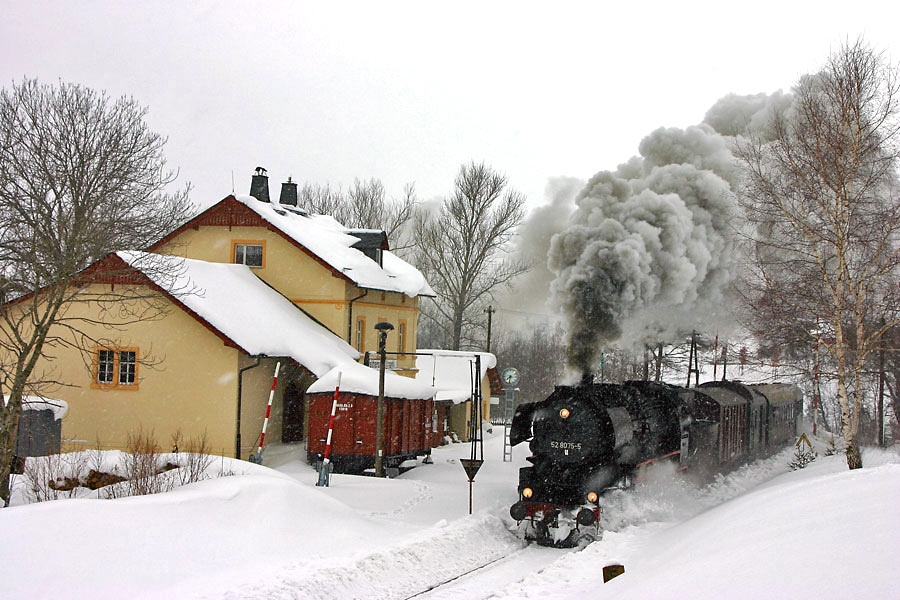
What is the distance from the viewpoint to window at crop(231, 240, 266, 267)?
82.1 feet

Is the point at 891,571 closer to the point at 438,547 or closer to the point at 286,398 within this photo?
the point at 438,547

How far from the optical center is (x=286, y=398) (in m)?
22.7

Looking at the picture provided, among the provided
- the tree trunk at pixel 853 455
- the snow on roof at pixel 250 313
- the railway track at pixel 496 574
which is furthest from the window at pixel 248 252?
the tree trunk at pixel 853 455

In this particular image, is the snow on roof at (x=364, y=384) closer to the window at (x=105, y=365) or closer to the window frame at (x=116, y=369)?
the window frame at (x=116, y=369)

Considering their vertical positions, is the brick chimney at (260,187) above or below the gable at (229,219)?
above

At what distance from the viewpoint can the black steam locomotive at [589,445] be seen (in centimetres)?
1306

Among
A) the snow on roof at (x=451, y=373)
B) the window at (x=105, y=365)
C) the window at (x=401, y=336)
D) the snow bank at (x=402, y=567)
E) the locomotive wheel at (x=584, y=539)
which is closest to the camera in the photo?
the snow bank at (x=402, y=567)

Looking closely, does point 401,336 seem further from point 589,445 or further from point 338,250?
point 589,445

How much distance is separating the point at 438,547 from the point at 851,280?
10510 mm

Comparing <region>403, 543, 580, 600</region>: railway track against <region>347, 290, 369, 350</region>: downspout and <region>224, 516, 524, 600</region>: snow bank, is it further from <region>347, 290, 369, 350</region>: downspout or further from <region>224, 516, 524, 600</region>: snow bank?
<region>347, 290, 369, 350</region>: downspout

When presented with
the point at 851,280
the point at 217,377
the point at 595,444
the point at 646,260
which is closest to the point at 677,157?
the point at 646,260

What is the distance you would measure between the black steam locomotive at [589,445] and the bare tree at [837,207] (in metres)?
2.95

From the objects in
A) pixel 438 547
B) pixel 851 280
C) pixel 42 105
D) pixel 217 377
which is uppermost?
pixel 42 105

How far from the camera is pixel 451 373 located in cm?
3353
